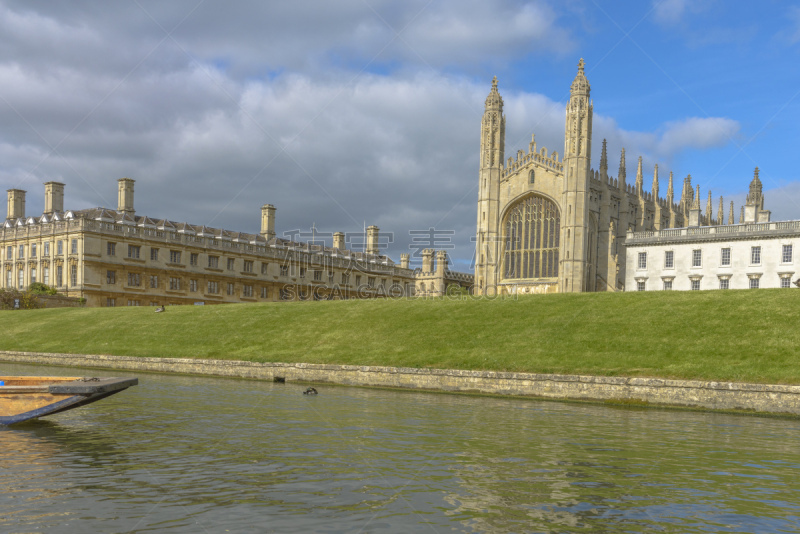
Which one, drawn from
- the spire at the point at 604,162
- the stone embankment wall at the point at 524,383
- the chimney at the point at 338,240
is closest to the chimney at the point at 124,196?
the chimney at the point at 338,240

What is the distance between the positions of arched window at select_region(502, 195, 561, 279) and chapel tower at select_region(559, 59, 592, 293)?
8.03 feet

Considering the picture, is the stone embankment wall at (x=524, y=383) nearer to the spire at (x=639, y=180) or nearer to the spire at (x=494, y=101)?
the spire at (x=494, y=101)

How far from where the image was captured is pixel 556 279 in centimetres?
7962

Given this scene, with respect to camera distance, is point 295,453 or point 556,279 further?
point 556,279

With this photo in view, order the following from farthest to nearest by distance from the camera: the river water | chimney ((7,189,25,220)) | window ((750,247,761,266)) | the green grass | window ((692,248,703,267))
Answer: chimney ((7,189,25,220)), window ((692,248,703,267)), window ((750,247,761,266)), the green grass, the river water

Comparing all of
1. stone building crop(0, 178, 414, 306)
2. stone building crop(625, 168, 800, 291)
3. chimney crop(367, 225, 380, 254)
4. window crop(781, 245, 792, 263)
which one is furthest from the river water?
chimney crop(367, 225, 380, 254)

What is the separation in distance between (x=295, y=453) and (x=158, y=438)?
3.25m

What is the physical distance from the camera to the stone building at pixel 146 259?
234 ft

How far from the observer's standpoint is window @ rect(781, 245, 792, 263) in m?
65.3

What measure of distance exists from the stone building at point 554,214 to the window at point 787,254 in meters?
17.7

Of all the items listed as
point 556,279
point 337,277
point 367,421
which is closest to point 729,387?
point 367,421

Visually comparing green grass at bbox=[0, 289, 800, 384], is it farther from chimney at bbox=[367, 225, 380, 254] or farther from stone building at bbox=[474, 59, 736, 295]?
chimney at bbox=[367, 225, 380, 254]

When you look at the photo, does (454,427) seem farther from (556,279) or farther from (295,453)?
(556,279)

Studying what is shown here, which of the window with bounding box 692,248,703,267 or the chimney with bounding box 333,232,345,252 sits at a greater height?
the chimney with bounding box 333,232,345,252
